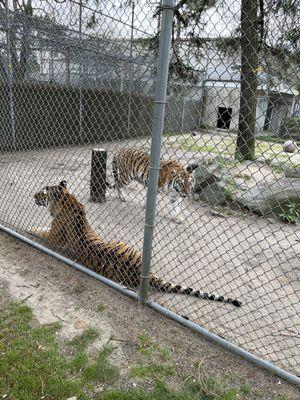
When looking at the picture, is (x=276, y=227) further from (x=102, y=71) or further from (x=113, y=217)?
(x=102, y=71)

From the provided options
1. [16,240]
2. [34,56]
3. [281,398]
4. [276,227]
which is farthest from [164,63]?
[34,56]

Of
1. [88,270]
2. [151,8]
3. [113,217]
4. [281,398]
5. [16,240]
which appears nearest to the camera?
[281,398]

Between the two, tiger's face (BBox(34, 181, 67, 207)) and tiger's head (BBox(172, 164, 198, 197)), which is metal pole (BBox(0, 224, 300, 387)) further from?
tiger's head (BBox(172, 164, 198, 197))

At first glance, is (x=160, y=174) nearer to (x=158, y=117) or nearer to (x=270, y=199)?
(x=270, y=199)

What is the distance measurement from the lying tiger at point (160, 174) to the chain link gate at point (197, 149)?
0.26m

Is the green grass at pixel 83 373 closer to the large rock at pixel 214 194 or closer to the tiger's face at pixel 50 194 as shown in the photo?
the tiger's face at pixel 50 194

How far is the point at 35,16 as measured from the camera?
10.2 m

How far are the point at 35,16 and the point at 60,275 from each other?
908 centimetres

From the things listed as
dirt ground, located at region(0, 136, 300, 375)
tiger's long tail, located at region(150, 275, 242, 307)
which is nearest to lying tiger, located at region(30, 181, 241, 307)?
tiger's long tail, located at region(150, 275, 242, 307)

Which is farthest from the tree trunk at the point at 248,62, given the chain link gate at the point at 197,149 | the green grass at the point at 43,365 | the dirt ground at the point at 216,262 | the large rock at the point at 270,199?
the green grass at the point at 43,365

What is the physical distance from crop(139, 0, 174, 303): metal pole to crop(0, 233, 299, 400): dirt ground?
1.06 feet

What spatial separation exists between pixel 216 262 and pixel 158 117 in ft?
7.75

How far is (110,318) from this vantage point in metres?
2.92

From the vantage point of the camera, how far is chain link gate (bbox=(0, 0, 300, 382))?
2773 millimetres
